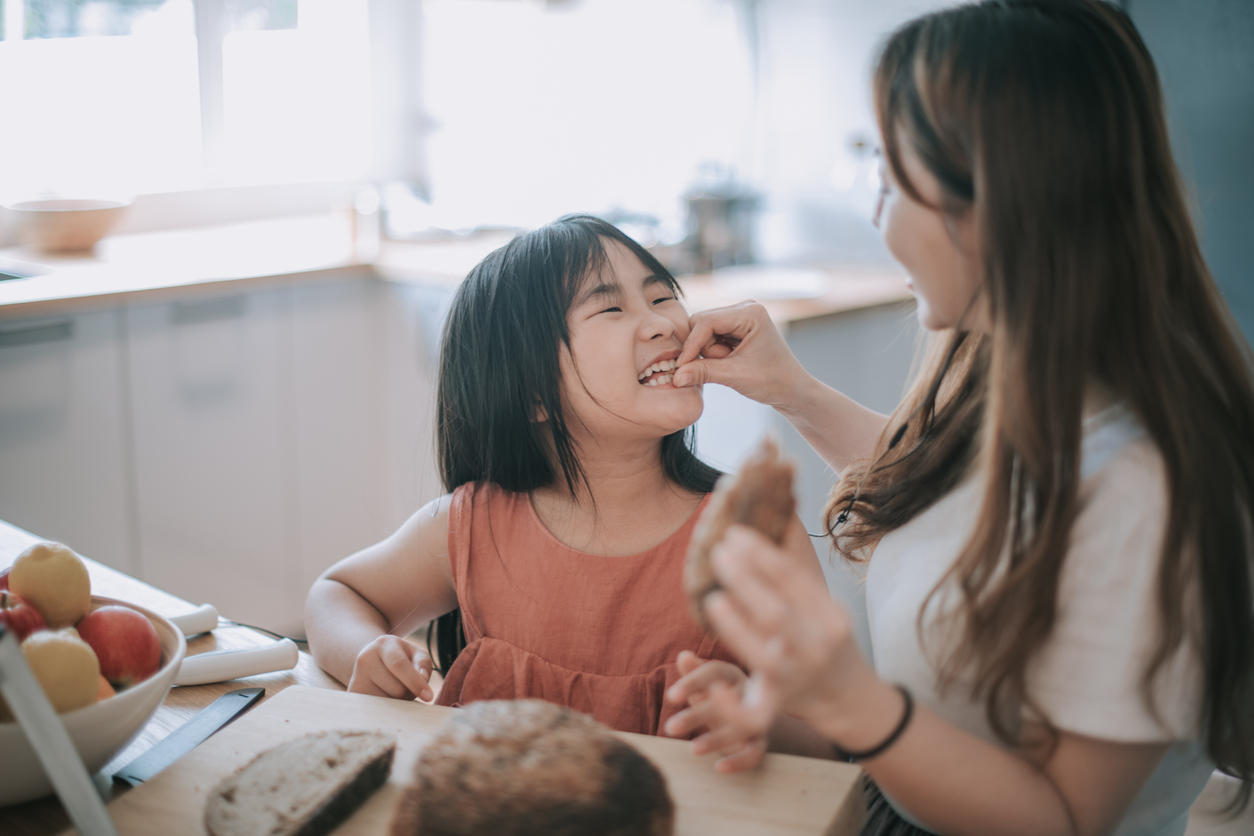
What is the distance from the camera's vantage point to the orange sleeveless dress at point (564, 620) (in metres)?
1.06

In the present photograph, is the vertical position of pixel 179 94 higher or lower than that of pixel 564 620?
higher

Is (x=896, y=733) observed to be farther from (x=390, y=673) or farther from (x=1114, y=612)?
(x=390, y=673)

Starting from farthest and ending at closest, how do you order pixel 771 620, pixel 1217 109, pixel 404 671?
pixel 1217 109, pixel 404 671, pixel 771 620

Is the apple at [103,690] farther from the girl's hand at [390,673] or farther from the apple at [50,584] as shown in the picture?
the girl's hand at [390,673]

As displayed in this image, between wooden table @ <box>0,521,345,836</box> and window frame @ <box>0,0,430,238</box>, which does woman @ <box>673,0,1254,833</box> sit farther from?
window frame @ <box>0,0,430,238</box>

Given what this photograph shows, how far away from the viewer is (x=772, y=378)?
120 centimetres

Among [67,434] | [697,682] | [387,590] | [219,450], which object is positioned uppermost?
[697,682]

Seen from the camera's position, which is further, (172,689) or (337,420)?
(337,420)

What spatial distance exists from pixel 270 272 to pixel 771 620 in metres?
2.15

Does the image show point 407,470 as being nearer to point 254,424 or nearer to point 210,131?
point 254,424

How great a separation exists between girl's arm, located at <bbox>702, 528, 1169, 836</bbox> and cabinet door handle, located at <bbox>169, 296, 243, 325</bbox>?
1.98 m

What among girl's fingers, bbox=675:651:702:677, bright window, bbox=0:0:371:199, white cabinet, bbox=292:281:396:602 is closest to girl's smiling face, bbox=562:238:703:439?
girl's fingers, bbox=675:651:702:677

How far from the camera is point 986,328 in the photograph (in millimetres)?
799

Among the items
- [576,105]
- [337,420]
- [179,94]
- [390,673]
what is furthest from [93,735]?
[576,105]
